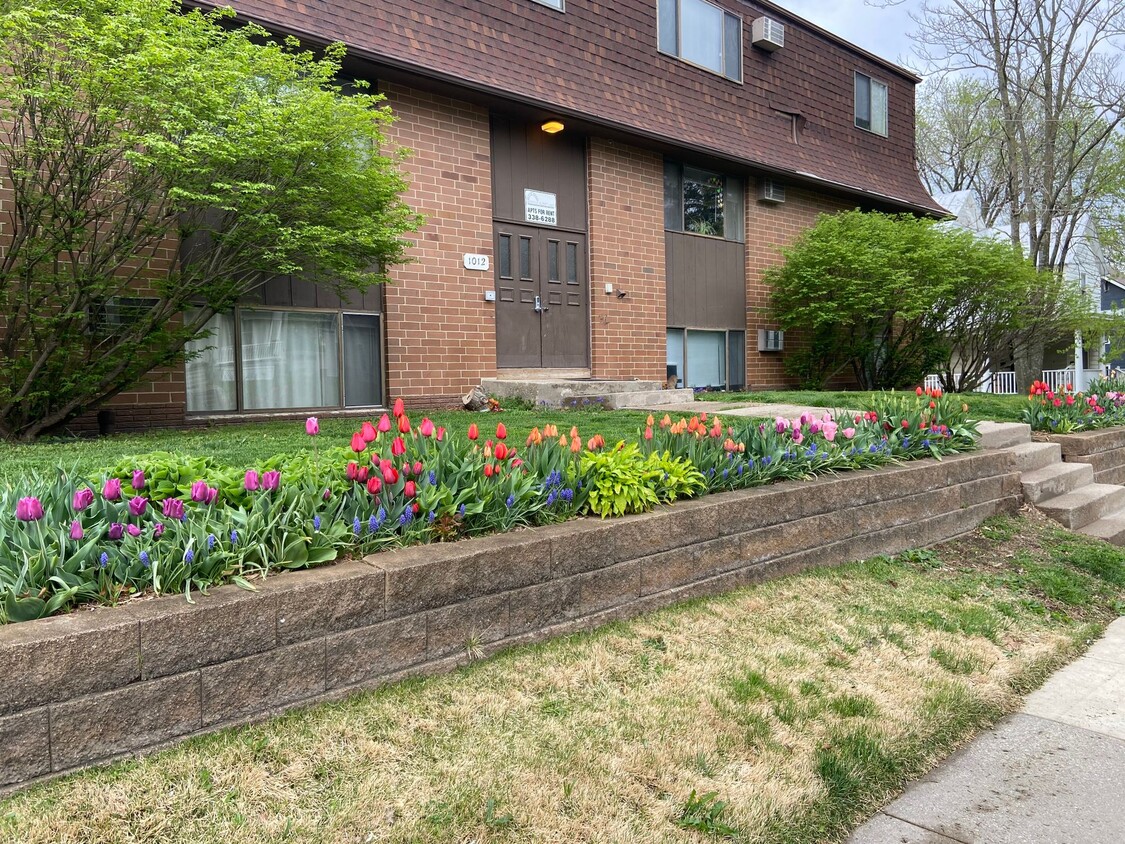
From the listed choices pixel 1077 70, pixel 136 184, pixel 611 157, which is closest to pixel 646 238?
pixel 611 157

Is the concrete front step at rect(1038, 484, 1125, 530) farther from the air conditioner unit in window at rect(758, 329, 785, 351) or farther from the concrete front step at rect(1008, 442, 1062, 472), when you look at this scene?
the air conditioner unit in window at rect(758, 329, 785, 351)

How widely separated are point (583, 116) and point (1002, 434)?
677 cm

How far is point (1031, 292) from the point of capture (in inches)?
545

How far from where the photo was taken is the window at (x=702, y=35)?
12547 mm

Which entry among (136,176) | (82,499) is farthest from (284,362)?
(82,499)

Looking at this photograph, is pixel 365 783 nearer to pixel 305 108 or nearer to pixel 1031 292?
pixel 305 108

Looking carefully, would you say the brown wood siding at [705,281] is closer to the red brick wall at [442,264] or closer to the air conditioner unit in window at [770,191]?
the air conditioner unit in window at [770,191]

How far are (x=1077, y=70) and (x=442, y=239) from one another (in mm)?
15249

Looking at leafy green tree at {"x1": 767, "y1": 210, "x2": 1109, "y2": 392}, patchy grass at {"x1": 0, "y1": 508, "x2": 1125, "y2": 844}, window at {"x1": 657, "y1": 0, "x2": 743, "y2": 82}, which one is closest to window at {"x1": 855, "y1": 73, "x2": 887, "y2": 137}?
leafy green tree at {"x1": 767, "y1": 210, "x2": 1109, "y2": 392}

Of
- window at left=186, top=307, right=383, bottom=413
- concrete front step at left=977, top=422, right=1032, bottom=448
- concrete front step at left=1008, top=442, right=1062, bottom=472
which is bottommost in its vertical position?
concrete front step at left=1008, top=442, right=1062, bottom=472

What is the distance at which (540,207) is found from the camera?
10719 mm

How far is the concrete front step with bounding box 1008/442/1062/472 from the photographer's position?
633 centimetres

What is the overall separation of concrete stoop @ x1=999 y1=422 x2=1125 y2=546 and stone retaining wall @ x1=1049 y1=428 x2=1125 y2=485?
0.88 ft

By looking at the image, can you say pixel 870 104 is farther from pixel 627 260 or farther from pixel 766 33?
pixel 627 260
